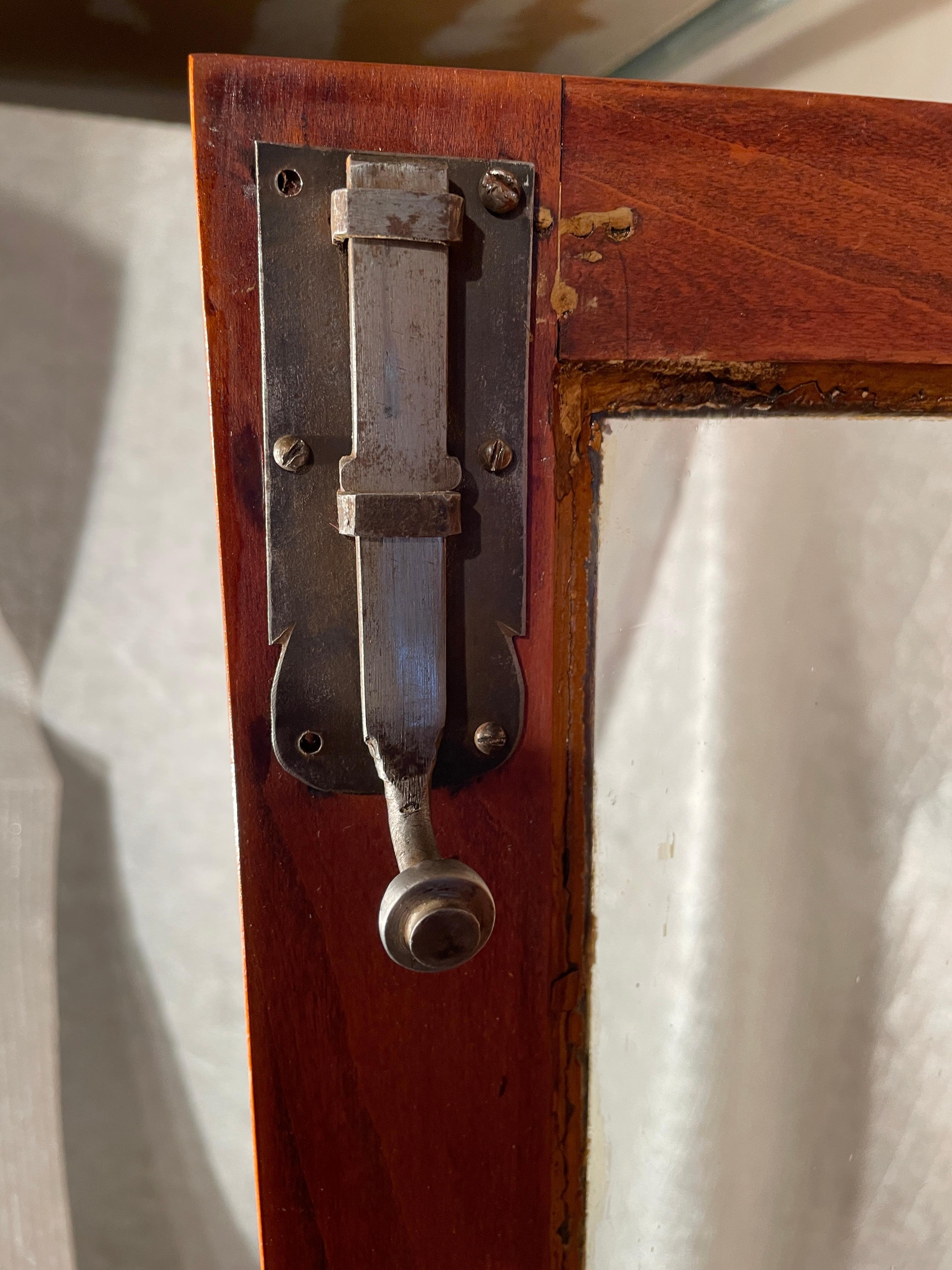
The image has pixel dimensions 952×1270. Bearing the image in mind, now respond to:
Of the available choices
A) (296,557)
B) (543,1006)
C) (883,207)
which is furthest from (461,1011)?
(883,207)

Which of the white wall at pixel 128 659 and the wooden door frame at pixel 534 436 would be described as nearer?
the wooden door frame at pixel 534 436

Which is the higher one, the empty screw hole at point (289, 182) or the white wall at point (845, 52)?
the white wall at point (845, 52)

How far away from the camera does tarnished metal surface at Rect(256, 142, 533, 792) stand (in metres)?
0.25

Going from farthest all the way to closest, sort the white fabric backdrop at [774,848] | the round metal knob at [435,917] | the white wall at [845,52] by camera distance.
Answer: the white wall at [845,52]
the white fabric backdrop at [774,848]
the round metal knob at [435,917]

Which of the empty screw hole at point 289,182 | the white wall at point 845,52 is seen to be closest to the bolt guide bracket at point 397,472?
the empty screw hole at point 289,182

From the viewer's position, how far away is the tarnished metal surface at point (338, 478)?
0.82ft

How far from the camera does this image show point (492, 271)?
261mm

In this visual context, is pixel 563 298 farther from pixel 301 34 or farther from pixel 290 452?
pixel 301 34

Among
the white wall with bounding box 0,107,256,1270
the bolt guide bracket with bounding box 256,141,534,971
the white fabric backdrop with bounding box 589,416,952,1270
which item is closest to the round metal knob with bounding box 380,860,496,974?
the bolt guide bracket with bounding box 256,141,534,971

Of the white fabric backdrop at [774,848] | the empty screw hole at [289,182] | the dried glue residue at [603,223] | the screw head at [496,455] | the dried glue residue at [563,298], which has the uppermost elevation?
the empty screw hole at [289,182]

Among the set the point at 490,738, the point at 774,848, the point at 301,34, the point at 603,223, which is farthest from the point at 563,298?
the point at 301,34

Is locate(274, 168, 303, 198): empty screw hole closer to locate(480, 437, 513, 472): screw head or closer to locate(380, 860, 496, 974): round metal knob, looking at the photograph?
locate(480, 437, 513, 472): screw head

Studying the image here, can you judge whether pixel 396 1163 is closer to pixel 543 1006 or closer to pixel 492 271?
pixel 543 1006

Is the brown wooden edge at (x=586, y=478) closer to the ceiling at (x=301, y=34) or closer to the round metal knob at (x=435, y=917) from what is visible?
the round metal knob at (x=435, y=917)
